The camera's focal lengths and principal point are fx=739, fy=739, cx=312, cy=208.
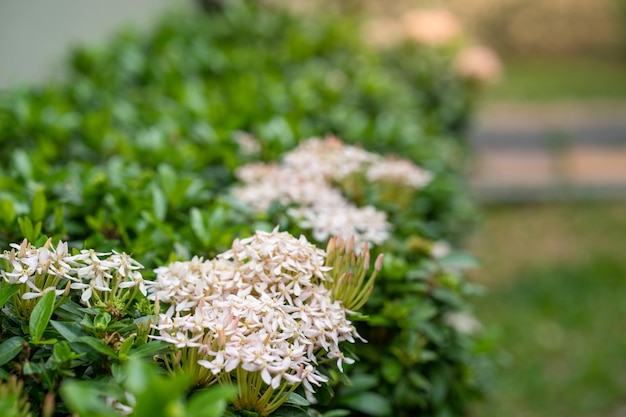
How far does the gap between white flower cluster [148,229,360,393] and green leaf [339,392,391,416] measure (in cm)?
38

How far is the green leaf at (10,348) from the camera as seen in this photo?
1266mm

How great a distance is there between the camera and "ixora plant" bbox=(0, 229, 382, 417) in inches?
49.6

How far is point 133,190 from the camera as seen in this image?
2.19 metres

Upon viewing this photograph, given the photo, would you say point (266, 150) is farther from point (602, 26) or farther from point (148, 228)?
point (602, 26)

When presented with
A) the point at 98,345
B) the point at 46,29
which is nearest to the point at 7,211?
the point at 98,345

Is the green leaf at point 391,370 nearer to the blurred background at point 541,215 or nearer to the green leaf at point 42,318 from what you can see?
the blurred background at point 541,215

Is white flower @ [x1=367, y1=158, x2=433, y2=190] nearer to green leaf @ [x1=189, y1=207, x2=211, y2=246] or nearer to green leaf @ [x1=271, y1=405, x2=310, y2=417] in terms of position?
green leaf @ [x1=189, y1=207, x2=211, y2=246]

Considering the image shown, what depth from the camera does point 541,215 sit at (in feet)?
22.8

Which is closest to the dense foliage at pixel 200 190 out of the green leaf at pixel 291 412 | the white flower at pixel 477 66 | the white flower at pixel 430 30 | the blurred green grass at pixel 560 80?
the green leaf at pixel 291 412

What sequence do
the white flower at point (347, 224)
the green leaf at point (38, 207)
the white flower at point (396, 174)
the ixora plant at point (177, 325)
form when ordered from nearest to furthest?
the ixora plant at point (177, 325) < the white flower at point (347, 224) < the green leaf at point (38, 207) < the white flower at point (396, 174)

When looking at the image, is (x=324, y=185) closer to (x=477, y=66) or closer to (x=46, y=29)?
(x=46, y=29)

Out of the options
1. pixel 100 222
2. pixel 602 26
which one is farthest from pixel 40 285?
pixel 602 26

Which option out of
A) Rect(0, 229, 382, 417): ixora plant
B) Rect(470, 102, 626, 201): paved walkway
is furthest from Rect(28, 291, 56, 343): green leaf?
Rect(470, 102, 626, 201): paved walkway

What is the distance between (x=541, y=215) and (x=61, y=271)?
620 centimetres
